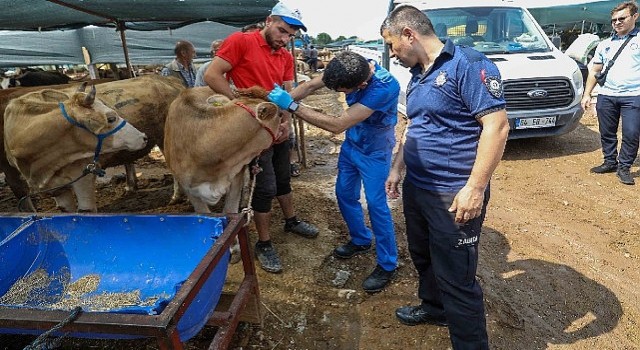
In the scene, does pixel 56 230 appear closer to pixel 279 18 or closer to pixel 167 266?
pixel 167 266

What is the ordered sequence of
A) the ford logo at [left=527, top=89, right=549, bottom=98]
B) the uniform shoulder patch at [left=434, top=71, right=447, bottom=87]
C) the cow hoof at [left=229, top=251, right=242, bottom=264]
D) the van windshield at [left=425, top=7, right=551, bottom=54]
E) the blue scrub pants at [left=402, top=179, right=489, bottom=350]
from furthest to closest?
the van windshield at [left=425, top=7, right=551, bottom=54], the ford logo at [left=527, top=89, right=549, bottom=98], the cow hoof at [left=229, top=251, right=242, bottom=264], the blue scrub pants at [left=402, top=179, right=489, bottom=350], the uniform shoulder patch at [left=434, top=71, right=447, bottom=87]

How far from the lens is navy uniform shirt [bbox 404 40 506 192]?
6.35 feet

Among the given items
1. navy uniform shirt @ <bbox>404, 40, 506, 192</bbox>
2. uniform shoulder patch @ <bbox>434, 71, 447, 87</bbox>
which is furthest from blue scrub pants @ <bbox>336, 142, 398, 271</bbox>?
uniform shoulder patch @ <bbox>434, 71, 447, 87</bbox>

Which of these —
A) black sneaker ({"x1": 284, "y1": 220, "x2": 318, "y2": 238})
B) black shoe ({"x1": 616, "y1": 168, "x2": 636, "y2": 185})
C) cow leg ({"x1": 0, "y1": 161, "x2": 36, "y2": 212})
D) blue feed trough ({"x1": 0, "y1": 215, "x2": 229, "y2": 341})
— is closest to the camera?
blue feed trough ({"x1": 0, "y1": 215, "x2": 229, "y2": 341})

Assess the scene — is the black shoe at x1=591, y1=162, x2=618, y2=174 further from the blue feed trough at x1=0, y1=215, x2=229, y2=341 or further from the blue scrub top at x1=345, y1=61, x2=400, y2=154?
the blue feed trough at x1=0, y1=215, x2=229, y2=341

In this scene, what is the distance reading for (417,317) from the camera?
2.83 metres

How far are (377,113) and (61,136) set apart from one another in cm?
242

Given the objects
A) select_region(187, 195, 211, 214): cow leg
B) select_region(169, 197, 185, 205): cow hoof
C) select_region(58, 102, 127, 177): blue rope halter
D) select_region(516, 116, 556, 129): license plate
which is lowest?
select_region(169, 197, 185, 205): cow hoof

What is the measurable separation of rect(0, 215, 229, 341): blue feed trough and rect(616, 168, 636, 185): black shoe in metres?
4.89

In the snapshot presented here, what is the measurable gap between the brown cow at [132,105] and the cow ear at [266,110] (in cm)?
185

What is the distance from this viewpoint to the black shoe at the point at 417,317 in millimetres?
2803

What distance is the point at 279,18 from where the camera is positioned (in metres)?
3.25

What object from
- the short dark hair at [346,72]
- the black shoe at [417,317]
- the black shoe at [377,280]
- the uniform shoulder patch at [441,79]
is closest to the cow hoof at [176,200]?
the black shoe at [377,280]

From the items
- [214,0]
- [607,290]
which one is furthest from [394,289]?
[214,0]
